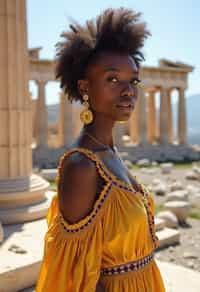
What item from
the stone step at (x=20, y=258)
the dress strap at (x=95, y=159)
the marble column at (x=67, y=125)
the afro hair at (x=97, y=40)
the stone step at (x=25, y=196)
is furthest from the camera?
the marble column at (x=67, y=125)

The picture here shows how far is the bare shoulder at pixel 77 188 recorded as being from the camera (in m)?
2.34

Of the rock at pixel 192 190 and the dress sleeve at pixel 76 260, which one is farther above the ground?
the dress sleeve at pixel 76 260

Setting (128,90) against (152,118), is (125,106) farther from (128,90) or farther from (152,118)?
(152,118)

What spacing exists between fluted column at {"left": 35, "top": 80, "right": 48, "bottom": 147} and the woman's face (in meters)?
31.1

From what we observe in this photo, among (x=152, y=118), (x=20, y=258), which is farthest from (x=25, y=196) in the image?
(x=152, y=118)

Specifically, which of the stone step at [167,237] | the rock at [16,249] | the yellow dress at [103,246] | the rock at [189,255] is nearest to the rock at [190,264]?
the rock at [189,255]

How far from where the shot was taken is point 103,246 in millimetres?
2422

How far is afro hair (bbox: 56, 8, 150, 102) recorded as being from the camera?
2.59m

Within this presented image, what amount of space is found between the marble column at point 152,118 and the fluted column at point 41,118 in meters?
13.1

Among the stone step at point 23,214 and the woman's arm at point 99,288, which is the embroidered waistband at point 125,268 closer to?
the woman's arm at point 99,288

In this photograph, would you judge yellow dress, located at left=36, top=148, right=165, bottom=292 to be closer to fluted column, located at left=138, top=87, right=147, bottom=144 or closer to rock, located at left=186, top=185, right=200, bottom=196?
rock, located at left=186, top=185, right=200, bottom=196

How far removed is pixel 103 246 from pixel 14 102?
23.3 feet

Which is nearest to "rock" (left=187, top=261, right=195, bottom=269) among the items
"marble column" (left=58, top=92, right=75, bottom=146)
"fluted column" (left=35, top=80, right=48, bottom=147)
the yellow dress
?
the yellow dress

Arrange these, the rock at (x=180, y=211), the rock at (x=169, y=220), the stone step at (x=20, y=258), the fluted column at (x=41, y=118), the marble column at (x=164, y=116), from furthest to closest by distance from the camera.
→ the marble column at (x=164, y=116) → the fluted column at (x=41, y=118) → the rock at (x=180, y=211) → the rock at (x=169, y=220) → the stone step at (x=20, y=258)
